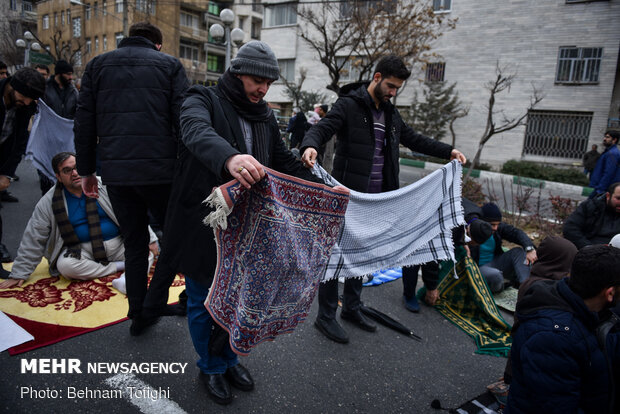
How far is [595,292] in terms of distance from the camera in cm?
194

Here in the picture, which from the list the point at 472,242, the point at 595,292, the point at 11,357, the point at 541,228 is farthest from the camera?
the point at 541,228

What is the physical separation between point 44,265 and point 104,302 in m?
1.10

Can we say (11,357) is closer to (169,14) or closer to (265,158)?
(265,158)

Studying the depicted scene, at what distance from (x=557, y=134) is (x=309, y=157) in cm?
2113

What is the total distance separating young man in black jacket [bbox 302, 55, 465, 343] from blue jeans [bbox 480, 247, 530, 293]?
170 cm

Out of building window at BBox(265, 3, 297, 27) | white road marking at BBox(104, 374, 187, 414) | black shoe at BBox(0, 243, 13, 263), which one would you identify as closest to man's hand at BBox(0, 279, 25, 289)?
black shoe at BBox(0, 243, 13, 263)

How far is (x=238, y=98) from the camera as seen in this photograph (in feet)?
6.93

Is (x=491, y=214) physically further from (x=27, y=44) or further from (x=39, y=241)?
(x=27, y=44)

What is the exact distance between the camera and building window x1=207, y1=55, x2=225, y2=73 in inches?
1660

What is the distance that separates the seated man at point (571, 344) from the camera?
1.81 metres

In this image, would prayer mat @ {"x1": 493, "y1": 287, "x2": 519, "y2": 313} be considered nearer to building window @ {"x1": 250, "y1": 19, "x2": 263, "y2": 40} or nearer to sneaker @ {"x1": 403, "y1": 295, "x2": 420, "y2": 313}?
sneaker @ {"x1": 403, "y1": 295, "x2": 420, "y2": 313}

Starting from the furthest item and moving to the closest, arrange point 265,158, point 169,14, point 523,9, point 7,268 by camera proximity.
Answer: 1. point 169,14
2. point 523,9
3. point 7,268
4. point 265,158

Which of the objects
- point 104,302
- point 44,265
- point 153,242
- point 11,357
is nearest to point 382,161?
point 153,242

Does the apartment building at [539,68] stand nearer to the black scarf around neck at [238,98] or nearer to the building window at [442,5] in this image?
the building window at [442,5]
